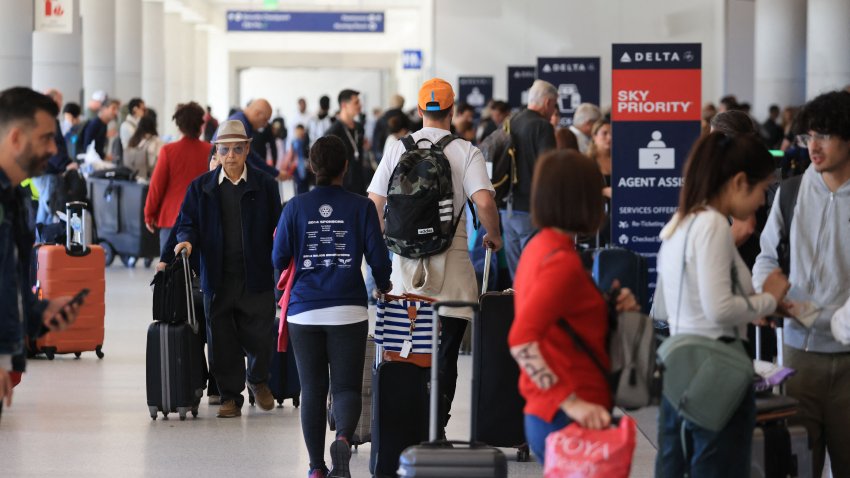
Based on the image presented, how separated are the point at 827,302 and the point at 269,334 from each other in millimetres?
3974

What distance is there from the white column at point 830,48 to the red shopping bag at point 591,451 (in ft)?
60.6

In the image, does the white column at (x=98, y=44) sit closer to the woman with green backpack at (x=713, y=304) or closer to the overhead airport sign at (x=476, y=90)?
the overhead airport sign at (x=476, y=90)

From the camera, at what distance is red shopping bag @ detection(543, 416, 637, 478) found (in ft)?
12.8

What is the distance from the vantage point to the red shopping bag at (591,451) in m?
3.90

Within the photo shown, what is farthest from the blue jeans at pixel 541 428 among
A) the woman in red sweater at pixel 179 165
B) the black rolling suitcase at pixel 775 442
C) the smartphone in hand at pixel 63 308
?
the woman in red sweater at pixel 179 165

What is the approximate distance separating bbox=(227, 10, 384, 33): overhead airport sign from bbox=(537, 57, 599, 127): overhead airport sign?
106 ft

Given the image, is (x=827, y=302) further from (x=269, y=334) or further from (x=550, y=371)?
(x=269, y=334)

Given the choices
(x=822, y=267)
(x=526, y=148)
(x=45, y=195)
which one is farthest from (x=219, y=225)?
(x=45, y=195)

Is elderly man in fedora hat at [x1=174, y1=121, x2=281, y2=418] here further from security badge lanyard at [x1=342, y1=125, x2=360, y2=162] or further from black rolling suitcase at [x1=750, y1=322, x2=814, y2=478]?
security badge lanyard at [x1=342, y1=125, x2=360, y2=162]

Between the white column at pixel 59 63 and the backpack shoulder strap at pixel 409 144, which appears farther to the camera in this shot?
the white column at pixel 59 63

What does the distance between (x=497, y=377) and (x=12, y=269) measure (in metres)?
2.84

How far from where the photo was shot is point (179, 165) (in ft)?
31.9

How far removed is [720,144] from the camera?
4.33 meters

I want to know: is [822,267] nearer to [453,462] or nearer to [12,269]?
[453,462]
